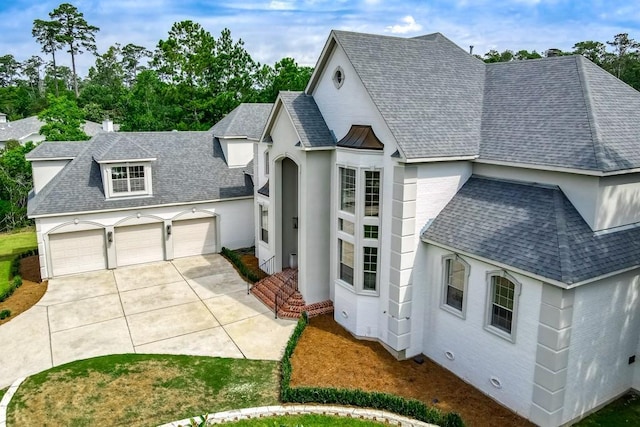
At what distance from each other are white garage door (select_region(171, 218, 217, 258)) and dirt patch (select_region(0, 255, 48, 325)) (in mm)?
6961

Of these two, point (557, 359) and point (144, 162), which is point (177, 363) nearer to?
point (557, 359)

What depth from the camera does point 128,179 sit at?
2517cm

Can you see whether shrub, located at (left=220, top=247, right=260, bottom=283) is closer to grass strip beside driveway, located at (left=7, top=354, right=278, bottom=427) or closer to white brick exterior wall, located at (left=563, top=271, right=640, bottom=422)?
grass strip beside driveway, located at (left=7, top=354, right=278, bottom=427)

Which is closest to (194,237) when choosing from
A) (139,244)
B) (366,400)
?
(139,244)

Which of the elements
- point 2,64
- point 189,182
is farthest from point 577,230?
point 2,64

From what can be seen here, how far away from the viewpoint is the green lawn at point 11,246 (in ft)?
81.0

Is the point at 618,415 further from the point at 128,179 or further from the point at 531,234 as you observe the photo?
the point at 128,179

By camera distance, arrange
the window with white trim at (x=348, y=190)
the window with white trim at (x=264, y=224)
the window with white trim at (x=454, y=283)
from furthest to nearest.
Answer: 1. the window with white trim at (x=264, y=224)
2. the window with white trim at (x=348, y=190)
3. the window with white trim at (x=454, y=283)

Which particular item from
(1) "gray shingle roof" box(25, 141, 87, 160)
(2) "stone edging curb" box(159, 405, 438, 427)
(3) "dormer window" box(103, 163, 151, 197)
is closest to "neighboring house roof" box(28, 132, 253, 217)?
(1) "gray shingle roof" box(25, 141, 87, 160)

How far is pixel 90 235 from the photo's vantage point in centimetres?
2441

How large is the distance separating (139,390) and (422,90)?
46.6 ft

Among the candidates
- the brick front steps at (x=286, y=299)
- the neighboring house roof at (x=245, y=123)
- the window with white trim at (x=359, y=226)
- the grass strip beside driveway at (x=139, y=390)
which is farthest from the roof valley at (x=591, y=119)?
the neighboring house roof at (x=245, y=123)

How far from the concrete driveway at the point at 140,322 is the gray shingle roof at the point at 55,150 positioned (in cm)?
680

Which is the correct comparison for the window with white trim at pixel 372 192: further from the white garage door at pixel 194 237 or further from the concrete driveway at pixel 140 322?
the white garage door at pixel 194 237
